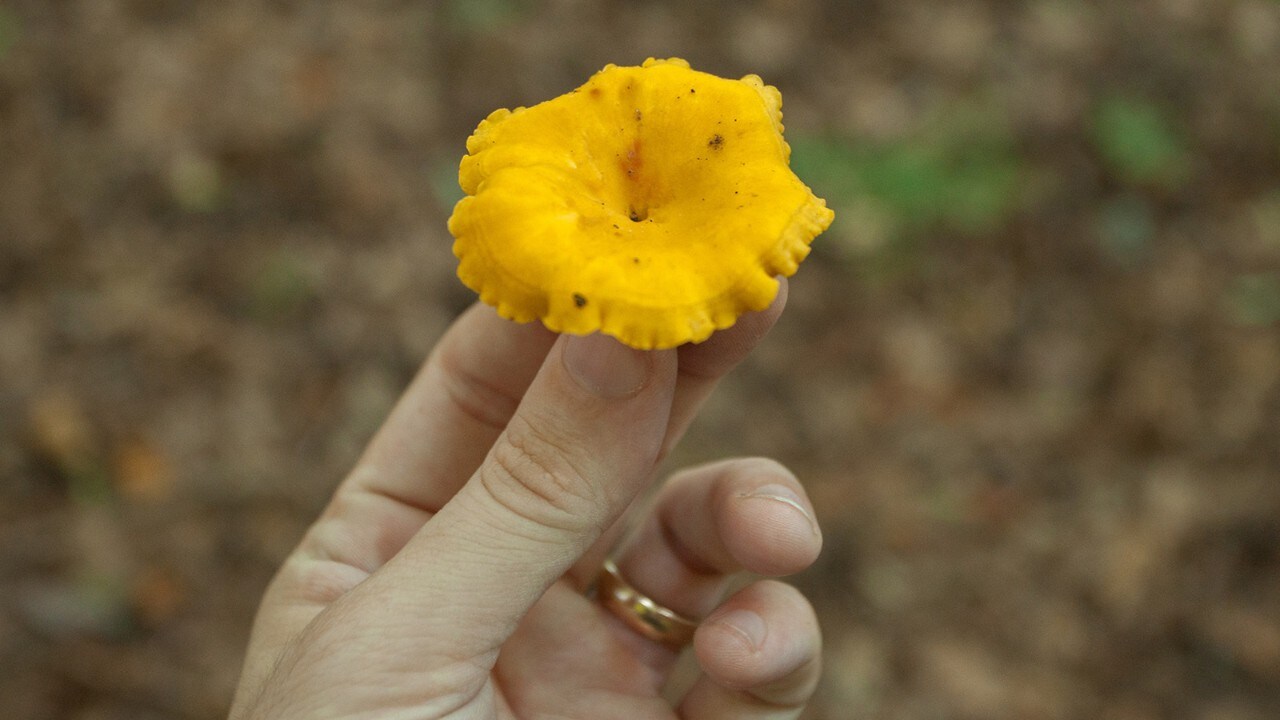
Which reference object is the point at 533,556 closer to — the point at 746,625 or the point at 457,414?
the point at 746,625

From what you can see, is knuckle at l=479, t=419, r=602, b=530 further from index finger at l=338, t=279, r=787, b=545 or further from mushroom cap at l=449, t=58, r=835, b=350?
index finger at l=338, t=279, r=787, b=545

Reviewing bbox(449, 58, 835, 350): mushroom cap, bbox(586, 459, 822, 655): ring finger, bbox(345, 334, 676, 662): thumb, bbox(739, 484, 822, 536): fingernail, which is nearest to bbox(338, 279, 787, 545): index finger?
bbox(586, 459, 822, 655): ring finger

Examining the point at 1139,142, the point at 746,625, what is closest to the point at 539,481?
the point at 746,625

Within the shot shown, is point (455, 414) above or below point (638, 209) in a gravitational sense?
below

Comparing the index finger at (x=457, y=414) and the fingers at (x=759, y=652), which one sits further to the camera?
the index finger at (x=457, y=414)

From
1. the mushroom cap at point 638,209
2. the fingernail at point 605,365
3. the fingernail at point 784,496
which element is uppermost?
the mushroom cap at point 638,209

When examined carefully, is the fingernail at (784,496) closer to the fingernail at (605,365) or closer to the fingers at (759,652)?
the fingers at (759,652)

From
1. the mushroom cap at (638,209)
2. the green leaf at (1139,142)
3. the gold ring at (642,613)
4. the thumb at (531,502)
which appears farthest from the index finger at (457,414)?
the green leaf at (1139,142)
